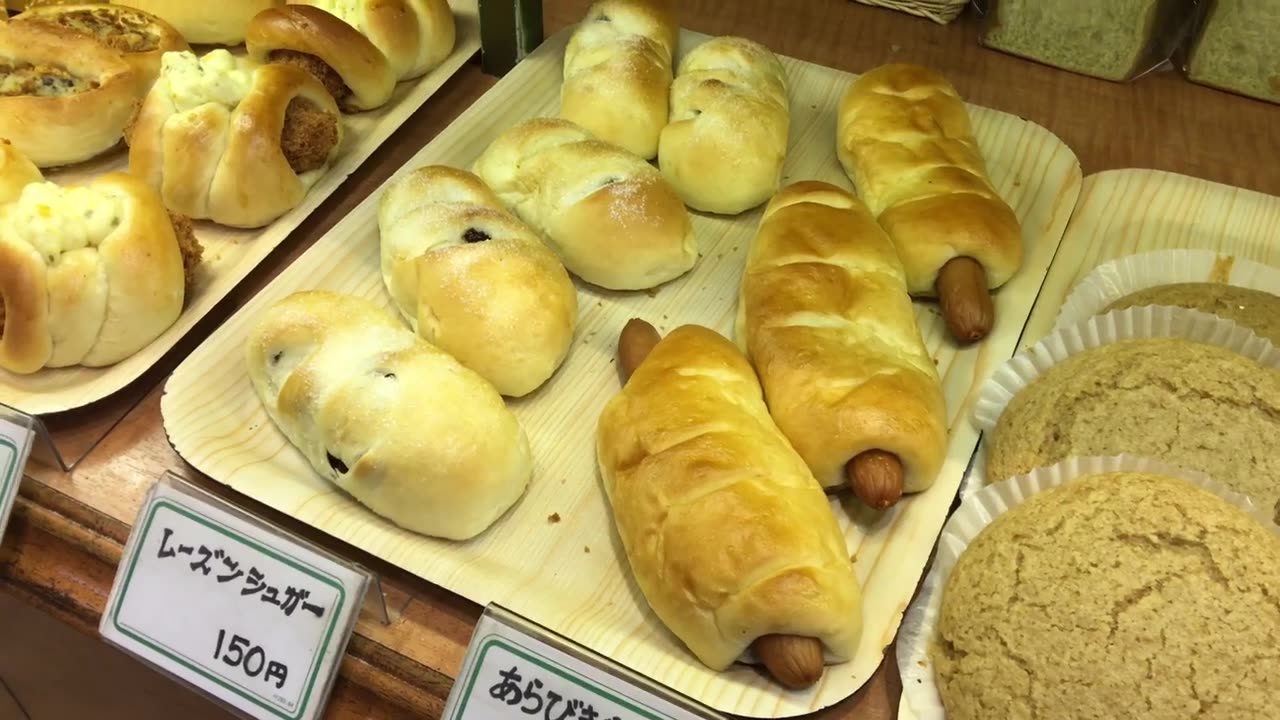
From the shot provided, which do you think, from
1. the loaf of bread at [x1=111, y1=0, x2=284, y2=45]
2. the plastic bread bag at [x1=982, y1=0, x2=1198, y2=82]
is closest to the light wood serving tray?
the plastic bread bag at [x1=982, y1=0, x2=1198, y2=82]

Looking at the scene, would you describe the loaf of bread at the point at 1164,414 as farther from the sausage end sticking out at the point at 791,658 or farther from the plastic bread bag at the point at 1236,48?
the plastic bread bag at the point at 1236,48

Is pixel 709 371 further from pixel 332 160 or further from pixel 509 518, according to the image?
pixel 332 160

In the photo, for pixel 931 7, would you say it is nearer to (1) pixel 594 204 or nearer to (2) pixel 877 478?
(1) pixel 594 204

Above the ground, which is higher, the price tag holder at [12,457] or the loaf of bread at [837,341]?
the loaf of bread at [837,341]

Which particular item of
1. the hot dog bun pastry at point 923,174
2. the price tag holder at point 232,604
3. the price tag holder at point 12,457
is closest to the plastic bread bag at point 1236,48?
the hot dog bun pastry at point 923,174

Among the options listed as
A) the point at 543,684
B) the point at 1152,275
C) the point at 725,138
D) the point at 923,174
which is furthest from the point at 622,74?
the point at 543,684

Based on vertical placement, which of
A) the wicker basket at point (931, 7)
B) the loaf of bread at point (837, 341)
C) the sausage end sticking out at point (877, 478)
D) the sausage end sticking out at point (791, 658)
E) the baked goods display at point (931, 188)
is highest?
the wicker basket at point (931, 7)

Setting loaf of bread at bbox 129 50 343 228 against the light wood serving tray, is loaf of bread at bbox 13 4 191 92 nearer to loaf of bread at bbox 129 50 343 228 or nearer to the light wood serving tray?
loaf of bread at bbox 129 50 343 228

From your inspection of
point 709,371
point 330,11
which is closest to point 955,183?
point 709,371
